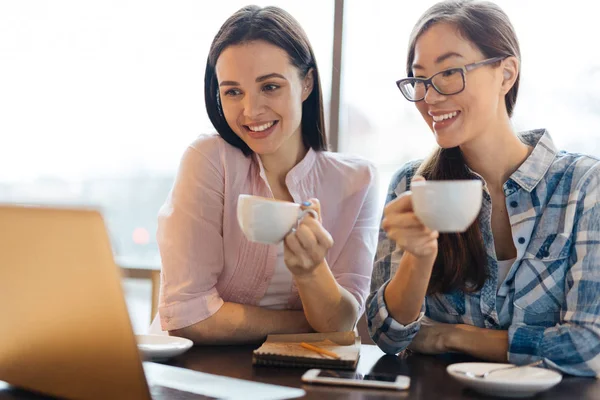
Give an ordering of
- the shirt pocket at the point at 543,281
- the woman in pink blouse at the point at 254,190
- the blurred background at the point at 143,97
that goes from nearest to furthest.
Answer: the shirt pocket at the point at 543,281 → the woman in pink blouse at the point at 254,190 → the blurred background at the point at 143,97

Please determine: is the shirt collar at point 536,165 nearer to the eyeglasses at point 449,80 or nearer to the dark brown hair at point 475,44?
the dark brown hair at point 475,44

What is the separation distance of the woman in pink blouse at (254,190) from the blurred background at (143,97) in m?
1.24

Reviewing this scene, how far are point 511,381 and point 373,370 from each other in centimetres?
29

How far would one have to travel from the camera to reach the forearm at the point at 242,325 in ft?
5.63

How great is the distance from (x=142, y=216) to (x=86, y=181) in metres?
0.37

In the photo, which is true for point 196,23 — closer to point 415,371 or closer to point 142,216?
point 142,216

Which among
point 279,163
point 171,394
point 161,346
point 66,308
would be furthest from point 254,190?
point 66,308

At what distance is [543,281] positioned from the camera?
1643 mm

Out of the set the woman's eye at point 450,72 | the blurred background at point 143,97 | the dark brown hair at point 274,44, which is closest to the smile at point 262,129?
the dark brown hair at point 274,44

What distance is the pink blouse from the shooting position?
1.88 m

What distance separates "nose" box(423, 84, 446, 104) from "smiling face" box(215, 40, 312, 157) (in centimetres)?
40

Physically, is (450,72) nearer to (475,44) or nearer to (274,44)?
(475,44)

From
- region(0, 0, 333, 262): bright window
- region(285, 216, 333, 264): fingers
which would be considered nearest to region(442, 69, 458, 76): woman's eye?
region(285, 216, 333, 264): fingers

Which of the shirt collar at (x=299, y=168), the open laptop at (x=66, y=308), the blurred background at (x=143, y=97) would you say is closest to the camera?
the open laptop at (x=66, y=308)
